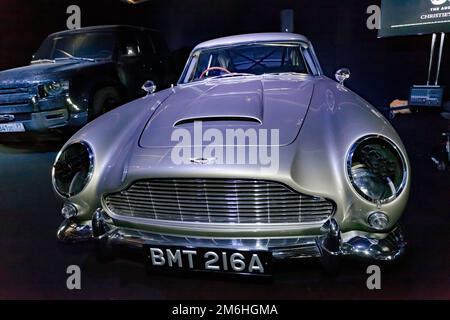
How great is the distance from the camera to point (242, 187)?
130 centimetres

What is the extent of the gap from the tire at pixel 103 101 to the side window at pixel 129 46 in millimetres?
662

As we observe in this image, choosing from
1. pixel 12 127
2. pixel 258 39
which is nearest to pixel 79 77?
pixel 12 127

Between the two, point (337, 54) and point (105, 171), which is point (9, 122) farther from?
point (337, 54)

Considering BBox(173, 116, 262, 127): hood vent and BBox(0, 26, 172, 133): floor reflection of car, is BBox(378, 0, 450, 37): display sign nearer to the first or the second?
BBox(0, 26, 172, 133): floor reflection of car

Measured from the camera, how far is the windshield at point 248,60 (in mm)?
2658

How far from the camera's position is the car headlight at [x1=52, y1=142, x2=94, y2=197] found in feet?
5.22

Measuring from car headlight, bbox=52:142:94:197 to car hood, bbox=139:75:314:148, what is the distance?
33 cm

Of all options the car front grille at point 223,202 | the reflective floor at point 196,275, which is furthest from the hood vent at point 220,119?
the reflective floor at point 196,275

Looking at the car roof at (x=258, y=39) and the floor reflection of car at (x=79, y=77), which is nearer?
the car roof at (x=258, y=39)

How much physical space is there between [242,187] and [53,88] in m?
3.21

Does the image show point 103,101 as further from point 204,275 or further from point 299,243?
point 299,243

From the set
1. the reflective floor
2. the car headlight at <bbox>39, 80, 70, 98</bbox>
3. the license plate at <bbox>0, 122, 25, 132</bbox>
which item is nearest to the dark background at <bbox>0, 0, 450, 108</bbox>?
the car headlight at <bbox>39, 80, 70, 98</bbox>

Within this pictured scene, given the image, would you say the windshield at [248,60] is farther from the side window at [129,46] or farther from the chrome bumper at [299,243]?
the side window at [129,46]

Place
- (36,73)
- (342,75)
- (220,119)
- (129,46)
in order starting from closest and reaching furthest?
(220,119)
(342,75)
(36,73)
(129,46)
